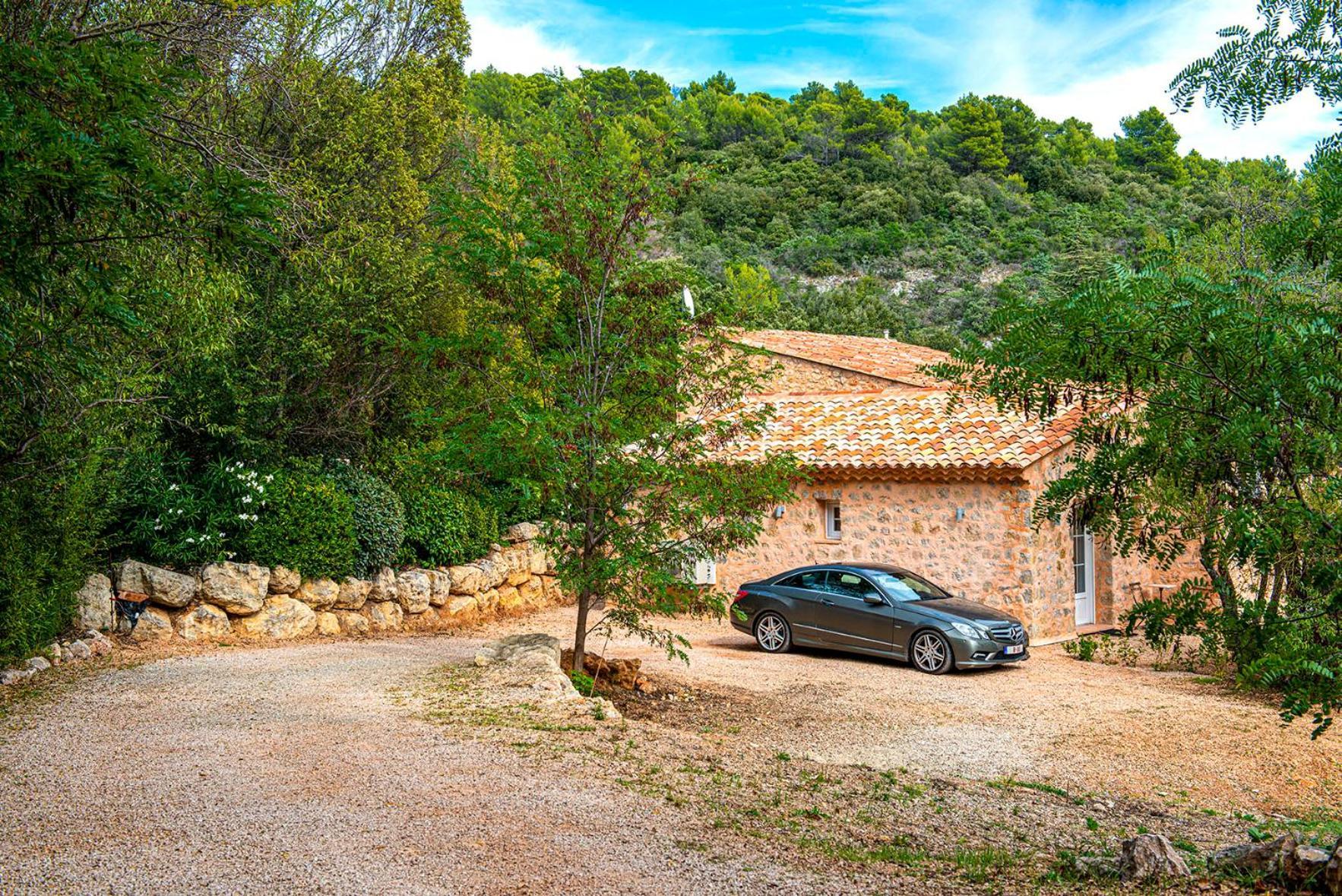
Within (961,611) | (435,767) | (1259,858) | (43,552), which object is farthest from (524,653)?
(1259,858)

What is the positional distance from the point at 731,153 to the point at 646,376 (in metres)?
49.4

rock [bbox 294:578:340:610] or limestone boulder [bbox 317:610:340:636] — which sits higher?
rock [bbox 294:578:340:610]

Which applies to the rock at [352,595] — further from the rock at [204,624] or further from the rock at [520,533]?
the rock at [520,533]

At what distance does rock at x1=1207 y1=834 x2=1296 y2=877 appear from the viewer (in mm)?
4703

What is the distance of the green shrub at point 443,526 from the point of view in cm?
1572

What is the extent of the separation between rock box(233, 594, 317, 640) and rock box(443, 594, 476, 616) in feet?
8.86

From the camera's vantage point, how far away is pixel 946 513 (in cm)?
1638

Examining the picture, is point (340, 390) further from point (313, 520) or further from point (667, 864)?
point (667, 864)

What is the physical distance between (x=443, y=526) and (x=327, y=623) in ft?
9.36

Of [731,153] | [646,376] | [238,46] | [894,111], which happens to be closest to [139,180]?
[238,46]

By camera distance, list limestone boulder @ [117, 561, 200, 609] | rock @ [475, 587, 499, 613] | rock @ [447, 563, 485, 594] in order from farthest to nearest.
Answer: rock @ [475, 587, 499, 613], rock @ [447, 563, 485, 594], limestone boulder @ [117, 561, 200, 609]

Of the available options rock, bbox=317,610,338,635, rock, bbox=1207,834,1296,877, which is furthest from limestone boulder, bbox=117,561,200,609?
rock, bbox=1207,834,1296,877

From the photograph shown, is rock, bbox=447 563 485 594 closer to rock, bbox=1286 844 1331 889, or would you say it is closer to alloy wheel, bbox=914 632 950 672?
alloy wheel, bbox=914 632 950 672

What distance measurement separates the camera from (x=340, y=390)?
1463 cm
